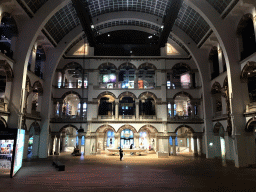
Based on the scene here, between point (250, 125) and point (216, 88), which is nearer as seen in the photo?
point (250, 125)

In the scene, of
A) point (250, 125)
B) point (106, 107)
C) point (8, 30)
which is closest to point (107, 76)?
point (106, 107)

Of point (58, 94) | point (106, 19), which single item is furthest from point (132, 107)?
point (106, 19)

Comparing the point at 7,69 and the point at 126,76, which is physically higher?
the point at 126,76

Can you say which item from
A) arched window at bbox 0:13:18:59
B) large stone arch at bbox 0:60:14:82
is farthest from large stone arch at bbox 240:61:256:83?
arched window at bbox 0:13:18:59

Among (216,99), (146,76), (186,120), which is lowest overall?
(186,120)

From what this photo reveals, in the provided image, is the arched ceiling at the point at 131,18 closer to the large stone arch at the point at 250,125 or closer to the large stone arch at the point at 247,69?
the large stone arch at the point at 247,69

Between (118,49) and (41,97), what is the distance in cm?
1337

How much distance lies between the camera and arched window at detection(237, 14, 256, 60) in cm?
1772

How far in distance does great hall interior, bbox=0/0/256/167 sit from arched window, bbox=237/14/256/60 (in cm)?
9

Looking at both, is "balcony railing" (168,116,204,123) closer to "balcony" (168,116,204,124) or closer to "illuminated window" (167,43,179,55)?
"balcony" (168,116,204,124)

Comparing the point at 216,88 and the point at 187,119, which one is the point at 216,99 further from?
the point at 187,119

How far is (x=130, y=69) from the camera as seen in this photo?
103 ft

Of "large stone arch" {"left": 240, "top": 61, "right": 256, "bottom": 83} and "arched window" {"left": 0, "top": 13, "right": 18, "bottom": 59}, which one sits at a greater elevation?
"arched window" {"left": 0, "top": 13, "right": 18, "bottom": 59}

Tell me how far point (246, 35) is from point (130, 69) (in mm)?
16913
